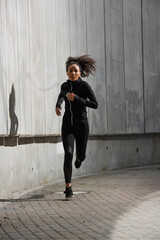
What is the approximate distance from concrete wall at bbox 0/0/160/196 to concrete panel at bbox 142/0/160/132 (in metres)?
0.03

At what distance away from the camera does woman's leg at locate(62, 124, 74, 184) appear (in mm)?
9384

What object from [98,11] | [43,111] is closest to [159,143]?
[98,11]

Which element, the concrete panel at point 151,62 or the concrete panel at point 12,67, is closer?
the concrete panel at point 12,67

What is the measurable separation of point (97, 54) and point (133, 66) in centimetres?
229

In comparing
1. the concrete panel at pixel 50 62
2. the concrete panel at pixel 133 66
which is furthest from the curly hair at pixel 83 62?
the concrete panel at pixel 133 66

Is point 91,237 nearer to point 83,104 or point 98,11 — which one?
point 83,104

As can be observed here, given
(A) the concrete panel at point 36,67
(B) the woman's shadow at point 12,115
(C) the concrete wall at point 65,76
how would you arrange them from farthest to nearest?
(A) the concrete panel at point 36,67, (C) the concrete wall at point 65,76, (B) the woman's shadow at point 12,115

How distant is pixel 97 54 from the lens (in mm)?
14828

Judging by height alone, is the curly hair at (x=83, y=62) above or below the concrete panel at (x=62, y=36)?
below

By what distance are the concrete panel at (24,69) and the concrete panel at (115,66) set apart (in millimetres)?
4747

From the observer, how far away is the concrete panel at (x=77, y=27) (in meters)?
13.4

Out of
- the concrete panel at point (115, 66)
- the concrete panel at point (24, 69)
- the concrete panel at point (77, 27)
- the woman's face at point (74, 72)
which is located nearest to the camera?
the woman's face at point (74, 72)

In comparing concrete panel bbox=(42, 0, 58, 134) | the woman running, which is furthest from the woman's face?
concrete panel bbox=(42, 0, 58, 134)

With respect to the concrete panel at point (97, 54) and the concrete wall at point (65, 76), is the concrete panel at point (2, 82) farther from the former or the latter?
the concrete panel at point (97, 54)
